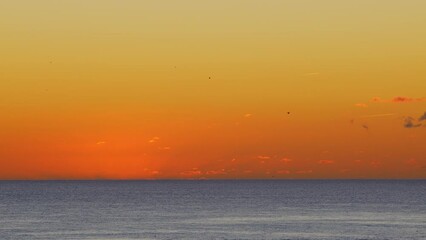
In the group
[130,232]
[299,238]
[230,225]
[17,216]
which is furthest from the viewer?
[17,216]

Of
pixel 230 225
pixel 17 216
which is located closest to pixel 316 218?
pixel 230 225

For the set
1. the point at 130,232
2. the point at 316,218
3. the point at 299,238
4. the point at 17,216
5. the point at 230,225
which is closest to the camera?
the point at 299,238

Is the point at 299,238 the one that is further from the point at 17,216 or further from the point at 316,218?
the point at 17,216

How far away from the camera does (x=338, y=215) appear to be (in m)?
155

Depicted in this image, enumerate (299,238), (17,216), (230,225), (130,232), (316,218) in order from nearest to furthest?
(299,238), (130,232), (230,225), (316,218), (17,216)

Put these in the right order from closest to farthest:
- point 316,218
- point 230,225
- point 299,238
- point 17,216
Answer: point 299,238 → point 230,225 → point 316,218 → point 17,216

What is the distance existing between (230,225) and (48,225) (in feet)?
88.8

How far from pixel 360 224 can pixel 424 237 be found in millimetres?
24695

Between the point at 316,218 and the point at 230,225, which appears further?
the point at 316,218

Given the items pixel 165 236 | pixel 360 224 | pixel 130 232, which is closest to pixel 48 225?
pixel 130 232

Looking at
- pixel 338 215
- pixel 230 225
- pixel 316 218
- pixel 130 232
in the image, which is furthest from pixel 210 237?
pixel 338 215

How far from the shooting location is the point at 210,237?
109m

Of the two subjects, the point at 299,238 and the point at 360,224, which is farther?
the point at 360,224

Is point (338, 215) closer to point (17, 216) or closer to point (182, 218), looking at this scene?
point (182, 218)
